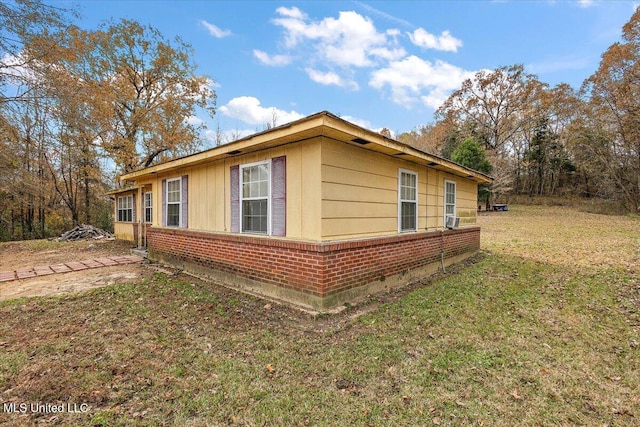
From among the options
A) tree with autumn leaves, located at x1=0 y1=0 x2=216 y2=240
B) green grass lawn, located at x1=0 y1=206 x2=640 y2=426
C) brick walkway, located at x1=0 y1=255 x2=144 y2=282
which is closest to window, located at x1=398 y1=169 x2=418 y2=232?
green grass lawn, located at x1=0 y1=206 x2=640 y2=426

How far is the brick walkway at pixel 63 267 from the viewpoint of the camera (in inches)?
274

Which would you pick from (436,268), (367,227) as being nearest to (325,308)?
(367,227)

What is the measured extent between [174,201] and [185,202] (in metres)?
0.63

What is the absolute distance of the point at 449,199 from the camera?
8.07m

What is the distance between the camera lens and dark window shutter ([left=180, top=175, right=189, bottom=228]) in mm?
7398

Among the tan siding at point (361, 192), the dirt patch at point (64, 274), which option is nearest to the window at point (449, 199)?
the tan siding at point (361, 192)

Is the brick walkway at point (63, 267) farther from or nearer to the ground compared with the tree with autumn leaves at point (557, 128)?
nearer to the ground

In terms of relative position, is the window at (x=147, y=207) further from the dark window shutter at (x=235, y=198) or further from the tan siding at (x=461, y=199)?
the tan siding at (x=461, y=199)

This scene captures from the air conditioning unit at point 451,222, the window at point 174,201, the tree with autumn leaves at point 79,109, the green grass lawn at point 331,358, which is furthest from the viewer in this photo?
the air conditioning unit at point 451,222

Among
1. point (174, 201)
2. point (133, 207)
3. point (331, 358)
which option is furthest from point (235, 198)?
point (133, 207)

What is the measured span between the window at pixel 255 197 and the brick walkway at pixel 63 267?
520 centimetres

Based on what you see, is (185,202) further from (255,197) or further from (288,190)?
(288,190)

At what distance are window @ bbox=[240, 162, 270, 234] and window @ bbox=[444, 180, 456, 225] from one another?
5.04m

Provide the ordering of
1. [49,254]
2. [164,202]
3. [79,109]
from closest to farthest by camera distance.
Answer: [79,109] → [164,202] → [49,254]
